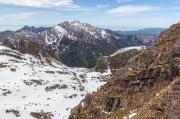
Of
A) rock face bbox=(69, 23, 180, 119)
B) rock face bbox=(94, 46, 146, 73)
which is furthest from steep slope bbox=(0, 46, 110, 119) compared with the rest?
rock face bbox=(94, 46, 146, 73)

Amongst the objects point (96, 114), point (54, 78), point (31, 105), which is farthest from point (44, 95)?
point (96, 114)

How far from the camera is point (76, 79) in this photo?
331 ft

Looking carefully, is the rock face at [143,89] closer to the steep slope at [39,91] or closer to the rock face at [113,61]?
the steep slope at [39,91]

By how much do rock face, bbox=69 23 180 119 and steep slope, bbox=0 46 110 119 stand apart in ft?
76.2

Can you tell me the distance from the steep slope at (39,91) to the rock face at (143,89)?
2322 centimetres

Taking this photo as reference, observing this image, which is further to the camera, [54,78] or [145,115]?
[54,78]

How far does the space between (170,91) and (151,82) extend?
7.42 m

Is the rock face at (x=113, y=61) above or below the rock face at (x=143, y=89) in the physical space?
below

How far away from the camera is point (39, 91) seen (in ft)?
270

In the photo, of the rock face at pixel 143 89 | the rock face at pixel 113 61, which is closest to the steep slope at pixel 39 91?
the rock face at pixel 143 89

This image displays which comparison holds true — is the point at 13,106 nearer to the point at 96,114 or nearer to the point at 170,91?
the point at 96,114

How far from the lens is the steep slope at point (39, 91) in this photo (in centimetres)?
6536

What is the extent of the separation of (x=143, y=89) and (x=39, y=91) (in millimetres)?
49707

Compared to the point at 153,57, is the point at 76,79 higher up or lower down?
lower down
